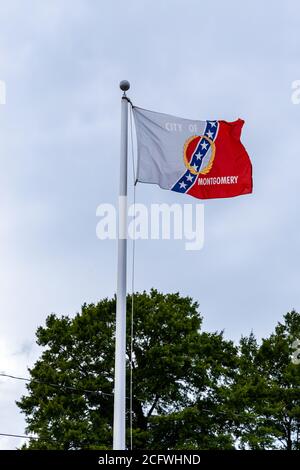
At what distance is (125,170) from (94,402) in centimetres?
2744

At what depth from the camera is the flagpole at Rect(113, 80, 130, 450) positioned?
448 inches

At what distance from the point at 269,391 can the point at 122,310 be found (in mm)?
35515

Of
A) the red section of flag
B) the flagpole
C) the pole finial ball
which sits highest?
the pole finial ball

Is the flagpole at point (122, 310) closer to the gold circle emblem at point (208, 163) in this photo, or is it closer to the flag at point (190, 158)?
the flag at point (190, 158)

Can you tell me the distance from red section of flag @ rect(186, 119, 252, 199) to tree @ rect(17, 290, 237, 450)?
24.5m

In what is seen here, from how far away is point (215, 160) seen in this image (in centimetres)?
1336

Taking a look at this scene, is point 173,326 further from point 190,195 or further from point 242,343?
point 190,195

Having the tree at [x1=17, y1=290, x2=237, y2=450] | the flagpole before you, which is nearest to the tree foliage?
the tree at [x1=17, y1=290, x2=237, y2=450]

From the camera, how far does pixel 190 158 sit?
1326 cm

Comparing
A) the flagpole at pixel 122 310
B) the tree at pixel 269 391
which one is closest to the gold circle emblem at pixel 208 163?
the flagpole at pixel 122 310

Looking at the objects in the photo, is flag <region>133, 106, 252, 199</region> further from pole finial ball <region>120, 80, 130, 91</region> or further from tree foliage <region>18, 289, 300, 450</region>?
tree foliage <region>18, 289, 300, 450</region>

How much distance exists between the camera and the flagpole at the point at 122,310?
1137cm

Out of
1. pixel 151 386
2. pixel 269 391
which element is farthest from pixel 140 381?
pixel 269 391
